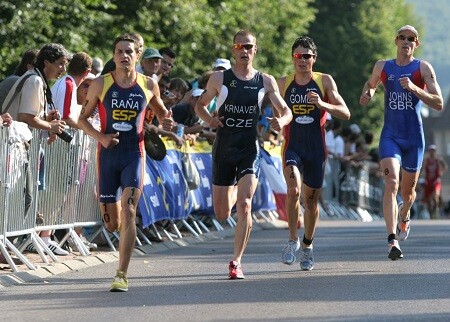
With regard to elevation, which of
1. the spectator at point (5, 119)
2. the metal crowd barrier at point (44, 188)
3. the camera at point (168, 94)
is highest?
the camera at point (168, 94)

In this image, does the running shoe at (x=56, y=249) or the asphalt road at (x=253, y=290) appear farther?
the running shoe at (x=56, y=249)

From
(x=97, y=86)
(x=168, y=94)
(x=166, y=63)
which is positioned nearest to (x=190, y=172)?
(x=166, y=63)

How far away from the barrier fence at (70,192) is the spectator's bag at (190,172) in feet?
0.36

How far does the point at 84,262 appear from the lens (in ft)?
51.4

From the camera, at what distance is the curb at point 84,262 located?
44.9 feet

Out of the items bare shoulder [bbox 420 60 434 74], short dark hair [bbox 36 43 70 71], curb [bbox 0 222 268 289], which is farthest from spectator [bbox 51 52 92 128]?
bare shoulder [bbox 420 60 434 74]

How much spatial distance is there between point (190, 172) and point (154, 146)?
2.83 m

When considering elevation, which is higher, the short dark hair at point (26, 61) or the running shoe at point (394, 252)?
the short dark hair at point (26, 61)

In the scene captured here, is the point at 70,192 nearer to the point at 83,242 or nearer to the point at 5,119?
the point at 83,242

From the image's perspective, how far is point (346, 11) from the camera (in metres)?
77.6

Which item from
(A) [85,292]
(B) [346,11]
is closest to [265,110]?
(A) [85,292]

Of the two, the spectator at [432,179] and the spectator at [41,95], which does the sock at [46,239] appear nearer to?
the spectator at [41,95]

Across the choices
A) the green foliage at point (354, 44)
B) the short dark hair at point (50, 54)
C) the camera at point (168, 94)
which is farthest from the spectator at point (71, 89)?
the green foliage at point (354, 44)

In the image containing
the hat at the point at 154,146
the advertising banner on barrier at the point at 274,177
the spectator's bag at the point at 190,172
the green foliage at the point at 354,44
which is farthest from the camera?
the green foliage at the point at 354,44
